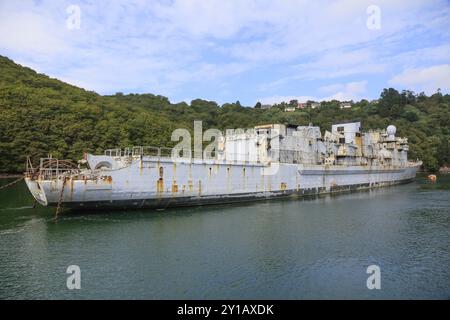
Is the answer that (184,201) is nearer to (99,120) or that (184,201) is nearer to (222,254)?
(222,254)

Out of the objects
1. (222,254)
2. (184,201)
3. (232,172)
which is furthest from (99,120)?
(222,254)

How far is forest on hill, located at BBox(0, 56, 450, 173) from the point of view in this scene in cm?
5028

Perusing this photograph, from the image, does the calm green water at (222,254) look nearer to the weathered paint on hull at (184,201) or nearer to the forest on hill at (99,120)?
the weathered paint on hull at (184,201)

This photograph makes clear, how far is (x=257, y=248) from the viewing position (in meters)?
15.9

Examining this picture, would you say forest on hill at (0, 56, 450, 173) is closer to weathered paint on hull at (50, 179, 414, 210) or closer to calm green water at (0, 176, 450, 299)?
weathered paint on hull at (50, 179, 414, 210)

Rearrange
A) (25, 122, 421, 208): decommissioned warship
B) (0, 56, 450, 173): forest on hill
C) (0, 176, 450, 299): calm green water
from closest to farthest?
(0, 176, 450, 299): calm green water < (25, 122, 421, 208): decommissioned warship < (0, 56, 450, 173): forest on hill

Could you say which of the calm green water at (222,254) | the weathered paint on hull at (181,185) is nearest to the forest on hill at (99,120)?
the weathered paint on hull at (181,185)

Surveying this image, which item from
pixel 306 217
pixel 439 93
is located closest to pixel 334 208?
pixel 306 217

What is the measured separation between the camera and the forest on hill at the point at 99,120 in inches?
1980

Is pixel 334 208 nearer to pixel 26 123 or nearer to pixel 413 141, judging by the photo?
pixel 26 123

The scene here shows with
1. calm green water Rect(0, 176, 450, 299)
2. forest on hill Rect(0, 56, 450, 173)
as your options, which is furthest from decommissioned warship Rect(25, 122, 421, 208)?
forest on hill Rect(0, 56, 450, 173)

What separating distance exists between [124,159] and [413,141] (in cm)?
8887

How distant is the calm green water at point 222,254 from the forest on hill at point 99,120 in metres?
29.5

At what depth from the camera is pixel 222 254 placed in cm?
1492
